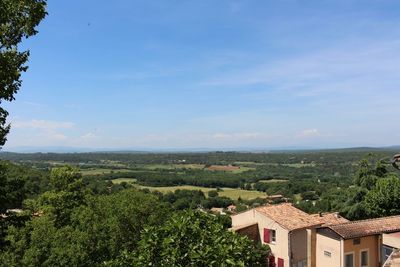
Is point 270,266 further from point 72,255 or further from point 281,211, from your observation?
point 72,255

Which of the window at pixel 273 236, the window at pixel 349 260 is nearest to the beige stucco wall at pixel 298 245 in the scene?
the window at pixel 273 236

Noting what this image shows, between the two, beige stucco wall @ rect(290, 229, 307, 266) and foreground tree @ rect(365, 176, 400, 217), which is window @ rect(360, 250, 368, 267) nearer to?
beige stucco wall @ rect(290, 229, 307, 266)

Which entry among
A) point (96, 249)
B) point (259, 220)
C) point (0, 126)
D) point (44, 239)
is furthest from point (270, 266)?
point (0, 126)

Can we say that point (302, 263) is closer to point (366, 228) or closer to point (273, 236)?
point (273, 236)

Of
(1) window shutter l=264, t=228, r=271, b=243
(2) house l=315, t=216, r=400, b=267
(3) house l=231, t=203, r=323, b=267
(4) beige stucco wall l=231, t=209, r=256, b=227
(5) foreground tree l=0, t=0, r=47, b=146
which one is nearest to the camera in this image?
(5) foreground tree l=0, t=0, r=47, b=146

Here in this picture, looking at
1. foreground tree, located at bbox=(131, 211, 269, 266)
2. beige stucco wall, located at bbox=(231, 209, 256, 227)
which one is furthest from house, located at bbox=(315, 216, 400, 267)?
foreground tree, located at bbox=(131, 211, 269, 266)

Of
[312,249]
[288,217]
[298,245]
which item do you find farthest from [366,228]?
[288,217]

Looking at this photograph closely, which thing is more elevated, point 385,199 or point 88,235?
point 385,199
